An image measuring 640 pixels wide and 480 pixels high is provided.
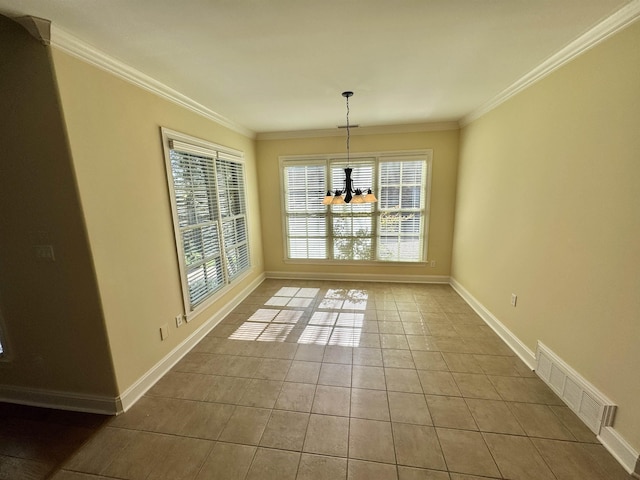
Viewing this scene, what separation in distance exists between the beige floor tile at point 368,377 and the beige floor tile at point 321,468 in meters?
0.64

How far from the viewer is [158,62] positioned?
1.89 m

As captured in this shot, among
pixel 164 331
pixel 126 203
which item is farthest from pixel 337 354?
pixel 126 203

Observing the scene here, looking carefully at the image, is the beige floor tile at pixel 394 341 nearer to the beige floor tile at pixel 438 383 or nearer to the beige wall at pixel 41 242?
the beige floor tile at pixel 438 383

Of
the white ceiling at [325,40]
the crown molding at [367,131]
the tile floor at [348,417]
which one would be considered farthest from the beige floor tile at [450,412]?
the crown molding at [367,131]

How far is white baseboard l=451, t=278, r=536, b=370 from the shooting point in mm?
2336

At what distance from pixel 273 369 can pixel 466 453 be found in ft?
5.03

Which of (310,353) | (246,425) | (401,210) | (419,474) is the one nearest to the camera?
(419,474)

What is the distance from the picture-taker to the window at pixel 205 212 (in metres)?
2.55

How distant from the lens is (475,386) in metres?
2.09

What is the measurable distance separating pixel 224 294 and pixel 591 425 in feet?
11.4

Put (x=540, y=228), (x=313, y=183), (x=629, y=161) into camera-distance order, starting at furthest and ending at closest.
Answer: (x=313, y=183), (x=540, y=228), (x=629, y=161)

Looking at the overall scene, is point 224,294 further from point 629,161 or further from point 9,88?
point 629,161

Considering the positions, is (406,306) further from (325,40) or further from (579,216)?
(325,40)

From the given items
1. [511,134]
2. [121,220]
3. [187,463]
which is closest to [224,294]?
[121,220]
